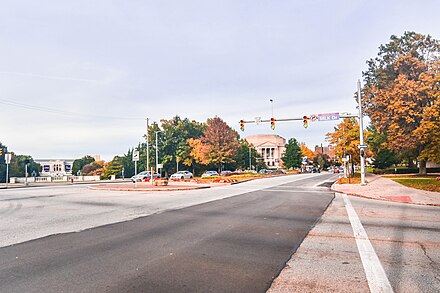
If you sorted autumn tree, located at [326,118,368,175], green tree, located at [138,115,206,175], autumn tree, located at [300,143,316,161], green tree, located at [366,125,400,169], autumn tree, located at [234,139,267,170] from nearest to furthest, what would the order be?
autumn tree, located at [326,118,368,175] → green tree, located at [366,125,400,169] → green tree, located at [138,115,206,175] → autumn tree, located at [234,139,267,170] → autumn tree, located at [300,143,316,161]

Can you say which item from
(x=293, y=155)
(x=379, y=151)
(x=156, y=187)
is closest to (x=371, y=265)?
(x=156, y=187)

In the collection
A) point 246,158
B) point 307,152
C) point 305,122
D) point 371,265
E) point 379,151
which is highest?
point 305,122

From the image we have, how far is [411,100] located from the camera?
33.1 metres

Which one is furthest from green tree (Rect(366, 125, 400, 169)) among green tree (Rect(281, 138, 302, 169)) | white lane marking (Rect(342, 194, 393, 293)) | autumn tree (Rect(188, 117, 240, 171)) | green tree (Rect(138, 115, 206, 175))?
white lane marking (Rect(342, 194, 393, 293))

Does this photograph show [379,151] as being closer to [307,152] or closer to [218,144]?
[218,144]

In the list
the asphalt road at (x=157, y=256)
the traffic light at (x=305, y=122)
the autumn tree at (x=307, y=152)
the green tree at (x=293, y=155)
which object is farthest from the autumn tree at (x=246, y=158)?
the asphalt road at (x=157, y=256)

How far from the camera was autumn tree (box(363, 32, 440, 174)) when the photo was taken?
1161 inches

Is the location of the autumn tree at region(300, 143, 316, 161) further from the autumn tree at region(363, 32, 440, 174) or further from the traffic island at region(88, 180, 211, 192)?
the traffic island at region(88, 180, 211, 192)

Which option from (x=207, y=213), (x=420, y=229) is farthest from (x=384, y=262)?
(x=207, y=213)

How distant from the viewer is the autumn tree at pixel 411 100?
96.7ft

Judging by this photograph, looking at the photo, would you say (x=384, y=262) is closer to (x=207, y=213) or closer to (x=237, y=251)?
(x=237, y=251)

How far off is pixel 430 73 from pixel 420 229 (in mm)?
29837

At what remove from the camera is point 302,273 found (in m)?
5.36

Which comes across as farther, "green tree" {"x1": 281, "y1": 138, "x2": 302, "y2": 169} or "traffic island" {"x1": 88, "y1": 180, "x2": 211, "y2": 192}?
"green tree" {"x1": 281, "y1": 138, "x2": 302, "y2": 169}
